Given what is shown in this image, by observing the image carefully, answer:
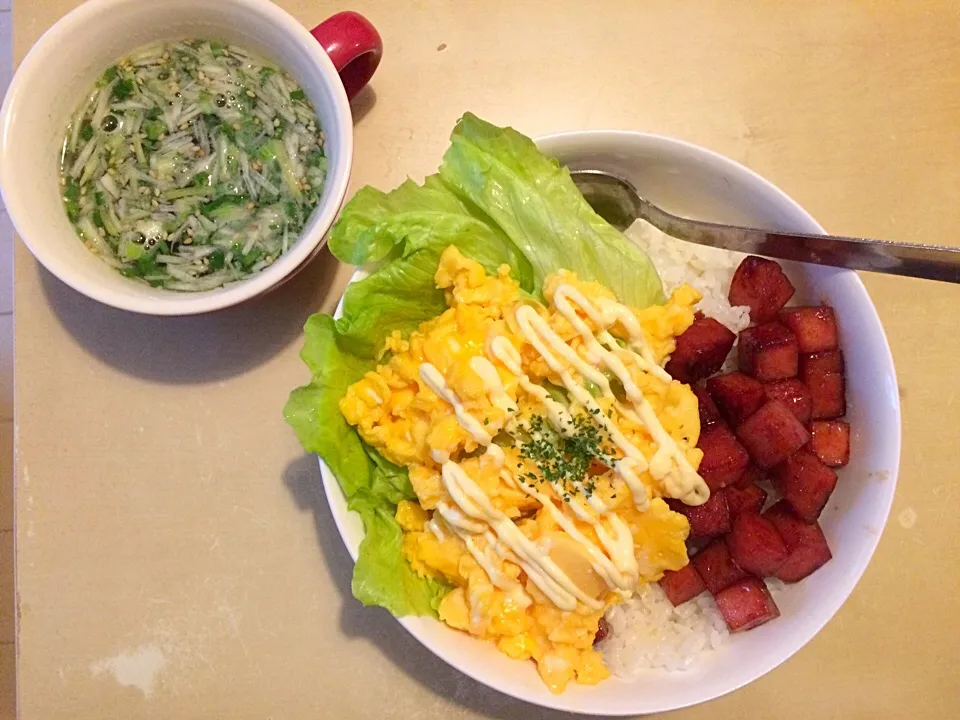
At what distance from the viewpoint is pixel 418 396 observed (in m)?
1.21

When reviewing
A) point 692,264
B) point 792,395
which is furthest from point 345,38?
point 792,395

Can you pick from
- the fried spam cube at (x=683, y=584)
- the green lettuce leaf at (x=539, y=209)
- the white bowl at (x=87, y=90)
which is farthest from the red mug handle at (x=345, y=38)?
the fried spam cube at (x=683, y=584)

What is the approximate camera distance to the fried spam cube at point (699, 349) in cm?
129

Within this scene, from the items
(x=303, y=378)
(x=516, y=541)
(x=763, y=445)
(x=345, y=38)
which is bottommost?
(x=303, y=378)

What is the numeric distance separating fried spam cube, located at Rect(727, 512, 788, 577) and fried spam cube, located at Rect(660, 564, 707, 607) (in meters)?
0.08

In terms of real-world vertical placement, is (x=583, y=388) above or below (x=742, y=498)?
above

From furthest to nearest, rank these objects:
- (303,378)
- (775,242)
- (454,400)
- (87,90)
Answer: (303,378) → (87,90) → (775,242) → (454,400)

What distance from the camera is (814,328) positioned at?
128 cm

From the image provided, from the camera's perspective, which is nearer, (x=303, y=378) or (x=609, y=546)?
(x=609, y=546)

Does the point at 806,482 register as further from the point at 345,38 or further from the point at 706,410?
the point at 345,38

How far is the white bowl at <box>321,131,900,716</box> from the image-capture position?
1191 millimetres

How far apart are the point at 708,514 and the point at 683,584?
14cm

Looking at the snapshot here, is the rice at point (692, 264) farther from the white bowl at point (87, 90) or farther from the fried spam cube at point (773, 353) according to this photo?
the white bowl at point (87, 90)

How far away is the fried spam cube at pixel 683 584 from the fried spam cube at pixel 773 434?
0.23 m
